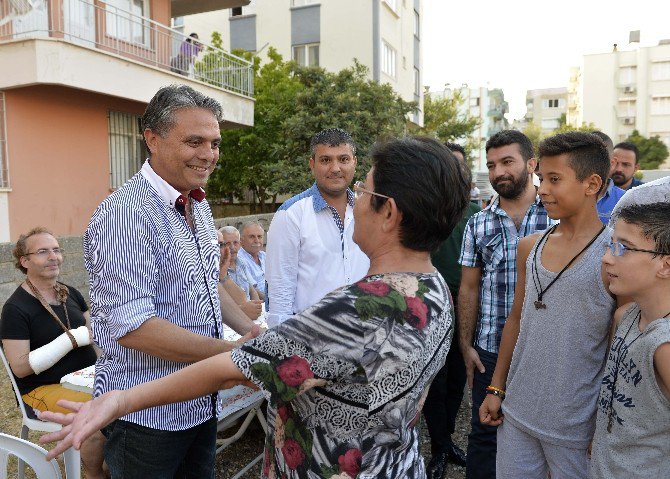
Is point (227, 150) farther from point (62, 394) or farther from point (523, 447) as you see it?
point (523, 447)

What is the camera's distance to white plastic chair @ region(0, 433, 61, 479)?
199cm

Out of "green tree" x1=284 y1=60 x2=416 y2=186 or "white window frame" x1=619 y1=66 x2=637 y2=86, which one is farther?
"white window frame" x1=619 y1=66 x2=637 y2=86

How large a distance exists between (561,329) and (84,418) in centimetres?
176

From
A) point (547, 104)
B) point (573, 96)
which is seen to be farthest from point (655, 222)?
point (547, 104)

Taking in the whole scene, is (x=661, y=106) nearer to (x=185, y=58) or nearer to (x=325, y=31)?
(x=325, y=31)

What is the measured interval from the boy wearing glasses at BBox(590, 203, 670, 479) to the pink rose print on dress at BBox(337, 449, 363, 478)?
39.6 inches

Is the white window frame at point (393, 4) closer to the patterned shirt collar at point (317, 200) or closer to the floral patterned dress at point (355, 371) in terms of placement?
the patterned shirt collar at point (317, 200)

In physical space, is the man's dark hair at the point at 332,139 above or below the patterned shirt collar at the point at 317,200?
above

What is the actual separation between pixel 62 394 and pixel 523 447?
Result: 8.20 feet

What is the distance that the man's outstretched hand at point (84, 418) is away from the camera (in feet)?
3.97

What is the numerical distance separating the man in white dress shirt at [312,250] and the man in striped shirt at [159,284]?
40.3 inches

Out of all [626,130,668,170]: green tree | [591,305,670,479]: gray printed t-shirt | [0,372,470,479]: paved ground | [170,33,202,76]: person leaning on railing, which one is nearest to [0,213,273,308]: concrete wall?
[0,372,470,479]: paved ground

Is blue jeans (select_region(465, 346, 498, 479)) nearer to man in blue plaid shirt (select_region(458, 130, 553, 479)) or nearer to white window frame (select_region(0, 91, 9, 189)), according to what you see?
man in blue plaid shirt (select_region(458, 130, 553, 479))

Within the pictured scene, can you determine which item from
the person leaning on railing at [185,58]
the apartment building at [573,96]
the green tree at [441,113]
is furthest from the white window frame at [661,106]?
the person leaning on railing at [185,58]
